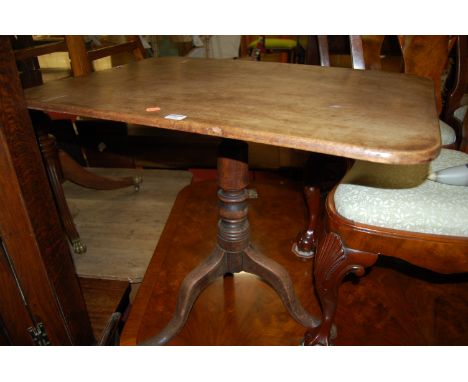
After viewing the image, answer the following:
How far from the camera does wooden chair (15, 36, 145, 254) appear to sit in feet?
4.76

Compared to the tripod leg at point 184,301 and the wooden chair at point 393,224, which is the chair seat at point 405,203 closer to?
the wooden chair at point 393,224

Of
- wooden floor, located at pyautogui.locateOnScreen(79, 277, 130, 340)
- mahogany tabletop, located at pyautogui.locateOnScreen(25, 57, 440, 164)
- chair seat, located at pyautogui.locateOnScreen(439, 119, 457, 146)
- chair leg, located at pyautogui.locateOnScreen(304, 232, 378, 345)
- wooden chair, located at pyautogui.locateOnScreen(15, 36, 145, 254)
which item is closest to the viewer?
mahogany tabletop, located at pyautogui.locateOnScreen(25, 57, 440, 164)

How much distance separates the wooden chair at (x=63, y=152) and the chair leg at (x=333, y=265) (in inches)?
45.1

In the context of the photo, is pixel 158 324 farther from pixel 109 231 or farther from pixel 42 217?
pixel 109 231

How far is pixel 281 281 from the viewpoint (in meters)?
1.12

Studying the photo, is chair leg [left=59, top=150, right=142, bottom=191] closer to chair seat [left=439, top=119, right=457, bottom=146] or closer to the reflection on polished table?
the reflection on polished table

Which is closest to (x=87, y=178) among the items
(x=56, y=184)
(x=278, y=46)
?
(x=56, y=184)

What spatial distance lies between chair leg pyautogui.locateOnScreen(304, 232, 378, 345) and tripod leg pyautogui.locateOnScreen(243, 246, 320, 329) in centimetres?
16

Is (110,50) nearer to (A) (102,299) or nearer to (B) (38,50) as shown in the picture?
(B) (38,50)

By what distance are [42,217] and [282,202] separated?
1.27 m

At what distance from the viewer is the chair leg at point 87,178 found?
1851 mm

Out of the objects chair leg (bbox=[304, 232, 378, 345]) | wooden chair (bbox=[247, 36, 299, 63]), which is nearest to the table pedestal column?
chair leg (bbox=[304, 232, 378, 345])

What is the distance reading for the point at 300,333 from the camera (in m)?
1.15

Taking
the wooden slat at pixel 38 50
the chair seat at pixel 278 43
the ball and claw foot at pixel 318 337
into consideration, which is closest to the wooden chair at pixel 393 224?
the ball and claw foot at pixel 318 337
